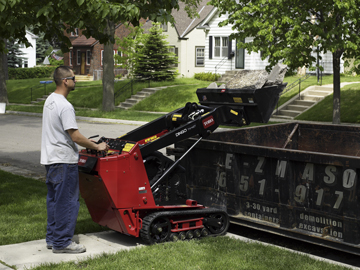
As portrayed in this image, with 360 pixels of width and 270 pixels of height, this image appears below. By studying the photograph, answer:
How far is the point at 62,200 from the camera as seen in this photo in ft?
16.6

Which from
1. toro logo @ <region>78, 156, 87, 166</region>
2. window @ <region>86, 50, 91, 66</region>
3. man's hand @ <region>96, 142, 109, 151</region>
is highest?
window @ <region>86, 50, 91, 66</region>

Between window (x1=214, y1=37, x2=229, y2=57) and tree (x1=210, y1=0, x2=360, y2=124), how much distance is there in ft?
59.6

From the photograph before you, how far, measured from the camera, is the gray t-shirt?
497 centimetres

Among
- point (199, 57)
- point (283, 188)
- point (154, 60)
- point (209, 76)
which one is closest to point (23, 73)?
point (199, 57)

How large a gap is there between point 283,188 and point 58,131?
2.49 metres

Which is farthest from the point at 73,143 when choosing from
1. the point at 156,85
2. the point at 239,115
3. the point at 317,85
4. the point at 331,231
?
the point at 156,85

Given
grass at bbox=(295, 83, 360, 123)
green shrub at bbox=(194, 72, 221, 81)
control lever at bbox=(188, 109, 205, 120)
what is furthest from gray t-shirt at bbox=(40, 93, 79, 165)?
green shrub at bbox=(194, 72, 221, 81)

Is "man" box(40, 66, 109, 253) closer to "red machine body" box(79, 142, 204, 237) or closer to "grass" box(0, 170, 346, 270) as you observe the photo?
"red machine body" box(79, 142, 204, 237)

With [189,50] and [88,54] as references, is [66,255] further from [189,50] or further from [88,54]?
[88,54]

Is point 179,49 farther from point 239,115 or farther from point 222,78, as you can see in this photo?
point 239,115

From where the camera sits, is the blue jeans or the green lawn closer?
the blue jeans

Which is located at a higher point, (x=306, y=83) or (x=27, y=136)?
(x=306, y=83)

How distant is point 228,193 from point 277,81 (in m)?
1.89

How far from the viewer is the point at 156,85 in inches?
1289
